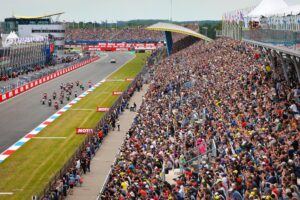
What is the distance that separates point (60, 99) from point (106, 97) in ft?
18.4

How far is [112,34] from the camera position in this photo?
179250mm

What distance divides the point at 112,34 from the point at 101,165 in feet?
507

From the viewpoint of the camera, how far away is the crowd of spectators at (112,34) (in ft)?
556

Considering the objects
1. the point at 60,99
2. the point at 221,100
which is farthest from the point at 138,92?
the point at 221,100

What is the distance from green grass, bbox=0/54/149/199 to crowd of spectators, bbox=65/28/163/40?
403 ft

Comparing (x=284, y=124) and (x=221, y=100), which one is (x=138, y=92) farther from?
(x=284, y=124)

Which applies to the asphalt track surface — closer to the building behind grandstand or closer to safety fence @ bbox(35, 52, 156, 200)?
safety fence @ bbox(35, 52, 156, 200)

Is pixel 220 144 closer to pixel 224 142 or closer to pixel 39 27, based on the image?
pixel 224 142

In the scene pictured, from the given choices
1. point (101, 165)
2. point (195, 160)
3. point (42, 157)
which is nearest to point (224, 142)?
point (195, 160)

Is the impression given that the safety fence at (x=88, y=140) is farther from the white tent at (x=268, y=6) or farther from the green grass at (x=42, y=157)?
the white tent at (x=268, y=6)

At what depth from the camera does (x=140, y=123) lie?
102 feet

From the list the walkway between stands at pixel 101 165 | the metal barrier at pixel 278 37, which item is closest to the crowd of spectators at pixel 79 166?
the walkway between stands at pixel 101 165

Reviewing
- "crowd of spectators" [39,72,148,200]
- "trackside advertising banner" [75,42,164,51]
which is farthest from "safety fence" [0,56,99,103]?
"trackside advertising banner" [75,42,164,51]

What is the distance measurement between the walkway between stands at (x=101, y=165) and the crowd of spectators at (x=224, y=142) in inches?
53.9
